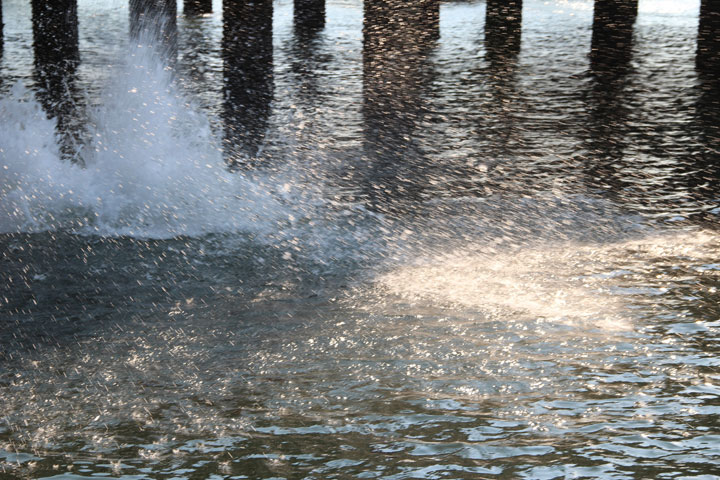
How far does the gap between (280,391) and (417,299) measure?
104 centimetres

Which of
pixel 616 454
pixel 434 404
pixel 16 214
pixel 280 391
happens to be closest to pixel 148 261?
pixel 16 214

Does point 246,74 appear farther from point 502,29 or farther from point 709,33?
point 709,33

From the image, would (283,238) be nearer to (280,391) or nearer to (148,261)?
(148,261)

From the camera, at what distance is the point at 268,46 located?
6.02 meters

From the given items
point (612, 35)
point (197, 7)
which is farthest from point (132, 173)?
point (612, 35)

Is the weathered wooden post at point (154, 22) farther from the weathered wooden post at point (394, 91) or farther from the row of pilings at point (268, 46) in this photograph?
the weathered wooden post at point (394, 91)

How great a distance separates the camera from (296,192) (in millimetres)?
5516

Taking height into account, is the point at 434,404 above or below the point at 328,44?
below

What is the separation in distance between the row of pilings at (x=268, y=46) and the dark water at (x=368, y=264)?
0.11 metres

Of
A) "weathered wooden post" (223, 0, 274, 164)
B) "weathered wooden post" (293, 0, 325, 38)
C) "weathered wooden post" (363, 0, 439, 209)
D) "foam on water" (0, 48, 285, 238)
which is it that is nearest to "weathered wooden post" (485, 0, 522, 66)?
"weathered wooden post" (363, 0, 439, 209)

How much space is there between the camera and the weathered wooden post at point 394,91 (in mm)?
5656

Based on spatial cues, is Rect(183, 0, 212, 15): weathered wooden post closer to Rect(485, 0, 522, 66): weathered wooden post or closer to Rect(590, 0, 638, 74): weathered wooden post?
Rect(485, 0, 522, 66): weathered wooden post

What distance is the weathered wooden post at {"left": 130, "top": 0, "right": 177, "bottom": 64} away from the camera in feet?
20.1

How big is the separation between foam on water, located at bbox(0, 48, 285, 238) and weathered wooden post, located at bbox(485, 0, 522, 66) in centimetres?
202
